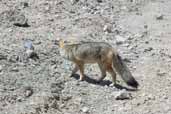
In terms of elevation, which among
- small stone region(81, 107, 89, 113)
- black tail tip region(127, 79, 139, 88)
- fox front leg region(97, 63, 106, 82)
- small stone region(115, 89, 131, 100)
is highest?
fox front leg region(97, 63, 106, 82)

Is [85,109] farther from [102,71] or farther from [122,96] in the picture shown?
[102,71]

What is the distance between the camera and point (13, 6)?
15.6 meters

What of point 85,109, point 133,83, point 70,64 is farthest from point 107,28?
point 85,109

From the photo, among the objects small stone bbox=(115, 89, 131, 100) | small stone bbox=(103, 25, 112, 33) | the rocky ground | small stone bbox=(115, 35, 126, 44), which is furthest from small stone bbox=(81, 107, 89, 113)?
small stone bbox=(103, 25, 112, 33)

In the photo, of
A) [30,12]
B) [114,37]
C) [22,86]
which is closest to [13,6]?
[30,12]

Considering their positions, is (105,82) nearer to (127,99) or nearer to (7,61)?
(127,99)

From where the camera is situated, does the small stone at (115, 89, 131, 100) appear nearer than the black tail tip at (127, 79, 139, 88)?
Yes

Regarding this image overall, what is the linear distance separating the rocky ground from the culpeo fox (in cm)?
25

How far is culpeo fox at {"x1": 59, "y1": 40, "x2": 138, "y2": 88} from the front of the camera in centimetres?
1148

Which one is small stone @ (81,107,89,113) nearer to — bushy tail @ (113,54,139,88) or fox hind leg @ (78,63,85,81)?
bushy tail @ (113,54,139,88)

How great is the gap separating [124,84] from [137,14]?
622 centimetres

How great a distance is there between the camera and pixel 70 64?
12.6 metres

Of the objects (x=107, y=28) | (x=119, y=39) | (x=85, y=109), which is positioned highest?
(x=107, y=28)

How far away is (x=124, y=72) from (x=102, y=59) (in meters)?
0.49
